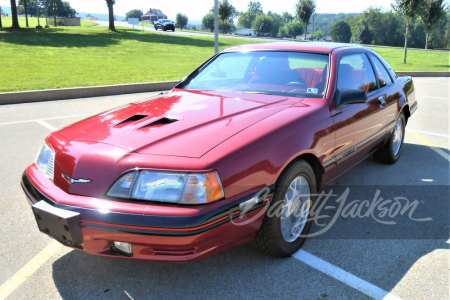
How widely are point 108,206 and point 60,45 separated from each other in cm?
2618

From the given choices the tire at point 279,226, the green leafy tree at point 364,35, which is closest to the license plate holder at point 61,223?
the tire at point 279,226

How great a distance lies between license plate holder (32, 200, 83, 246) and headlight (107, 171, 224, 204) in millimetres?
249

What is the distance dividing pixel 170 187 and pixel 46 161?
3.49ft

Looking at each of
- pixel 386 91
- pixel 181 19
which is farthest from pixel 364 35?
pixel 386 91

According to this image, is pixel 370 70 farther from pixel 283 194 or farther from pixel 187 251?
pixel 187 251

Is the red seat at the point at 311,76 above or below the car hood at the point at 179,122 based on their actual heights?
above

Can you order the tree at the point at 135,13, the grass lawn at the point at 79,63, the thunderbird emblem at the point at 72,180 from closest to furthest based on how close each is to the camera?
the thunderbird emblem at the point at 72,180 < the grass lawn at the point at 79,63 < the tree at the point at 135,13

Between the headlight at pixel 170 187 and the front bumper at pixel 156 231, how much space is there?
106 mm

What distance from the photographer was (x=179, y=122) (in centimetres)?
279

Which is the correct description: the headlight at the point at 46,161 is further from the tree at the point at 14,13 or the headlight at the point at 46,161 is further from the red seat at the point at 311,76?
the tree at the point at 14,13

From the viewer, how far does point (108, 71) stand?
1548 centimetres

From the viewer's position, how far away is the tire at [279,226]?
8.66 feet

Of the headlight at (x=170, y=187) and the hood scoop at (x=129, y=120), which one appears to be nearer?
the headlight at (x=170, y=187)

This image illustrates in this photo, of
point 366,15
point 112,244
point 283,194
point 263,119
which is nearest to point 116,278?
point 112,244
